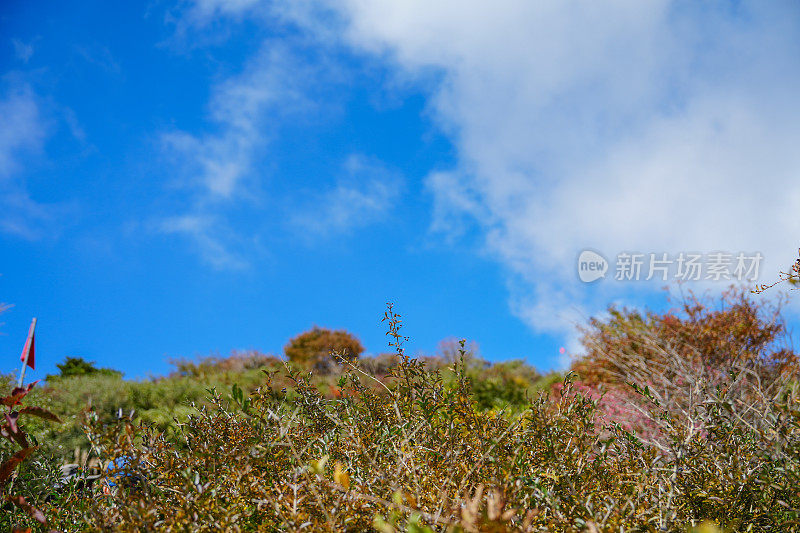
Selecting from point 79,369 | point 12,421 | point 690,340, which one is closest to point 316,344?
point 79,369

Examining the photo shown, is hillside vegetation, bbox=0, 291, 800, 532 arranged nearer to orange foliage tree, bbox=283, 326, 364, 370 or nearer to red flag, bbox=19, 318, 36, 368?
red flag, bbox=19, 318, 36, 368

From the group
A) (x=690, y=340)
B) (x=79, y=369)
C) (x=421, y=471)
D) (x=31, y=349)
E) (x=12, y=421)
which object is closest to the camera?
(x=421, y=471)

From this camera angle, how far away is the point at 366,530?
1.66 meters

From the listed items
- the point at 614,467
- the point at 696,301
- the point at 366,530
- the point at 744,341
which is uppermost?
the point at 696,301

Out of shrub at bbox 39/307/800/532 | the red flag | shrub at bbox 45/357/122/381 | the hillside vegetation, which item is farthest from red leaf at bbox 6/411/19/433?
shrub at bbox 45/357/122/381

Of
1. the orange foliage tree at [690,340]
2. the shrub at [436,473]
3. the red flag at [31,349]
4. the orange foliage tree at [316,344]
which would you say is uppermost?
the orange foliage tree at [316,344]

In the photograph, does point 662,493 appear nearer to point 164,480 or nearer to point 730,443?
point 730,443

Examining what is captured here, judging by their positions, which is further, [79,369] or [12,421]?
[79,369]

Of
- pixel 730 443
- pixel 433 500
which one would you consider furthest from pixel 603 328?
pixel 433 500

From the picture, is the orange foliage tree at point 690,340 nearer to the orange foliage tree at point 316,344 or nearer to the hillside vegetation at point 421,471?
the hillside vegetation at point 421,471

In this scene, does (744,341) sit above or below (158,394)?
above

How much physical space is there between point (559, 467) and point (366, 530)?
0.67m

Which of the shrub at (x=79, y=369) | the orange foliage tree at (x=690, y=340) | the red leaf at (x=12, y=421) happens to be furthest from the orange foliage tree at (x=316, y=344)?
the red leaf at (x=12, y=421)

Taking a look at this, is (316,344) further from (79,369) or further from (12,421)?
(12,421)
